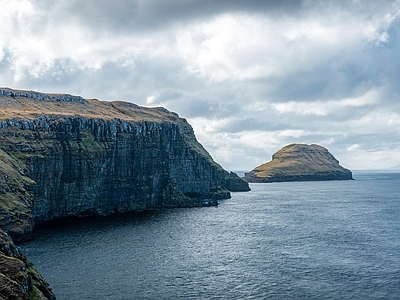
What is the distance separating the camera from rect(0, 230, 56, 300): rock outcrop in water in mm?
49659

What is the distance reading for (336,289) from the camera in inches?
3157

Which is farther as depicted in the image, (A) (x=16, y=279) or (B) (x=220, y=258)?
(B) (x=220, y=258)

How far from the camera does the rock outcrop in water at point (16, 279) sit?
49659 millimetres

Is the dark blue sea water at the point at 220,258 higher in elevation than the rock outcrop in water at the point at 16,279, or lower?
lower

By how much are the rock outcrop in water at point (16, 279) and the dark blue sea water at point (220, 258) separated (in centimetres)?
1446

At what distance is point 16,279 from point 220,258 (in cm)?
6264

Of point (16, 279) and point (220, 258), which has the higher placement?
point (16, 279)

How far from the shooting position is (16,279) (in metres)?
52.1

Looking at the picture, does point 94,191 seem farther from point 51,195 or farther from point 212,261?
point 212,261

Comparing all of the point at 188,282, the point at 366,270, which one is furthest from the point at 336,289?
the point at 188,282

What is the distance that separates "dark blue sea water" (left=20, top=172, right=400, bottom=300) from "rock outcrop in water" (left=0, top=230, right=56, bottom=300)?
47.5 ft

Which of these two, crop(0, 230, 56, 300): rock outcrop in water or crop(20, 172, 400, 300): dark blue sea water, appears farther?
crop(20, 172, 400, 300): dark blue sea water

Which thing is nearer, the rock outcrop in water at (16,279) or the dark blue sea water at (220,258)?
the rock outcrop in water at (16,279)

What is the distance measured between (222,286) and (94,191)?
374 ft
